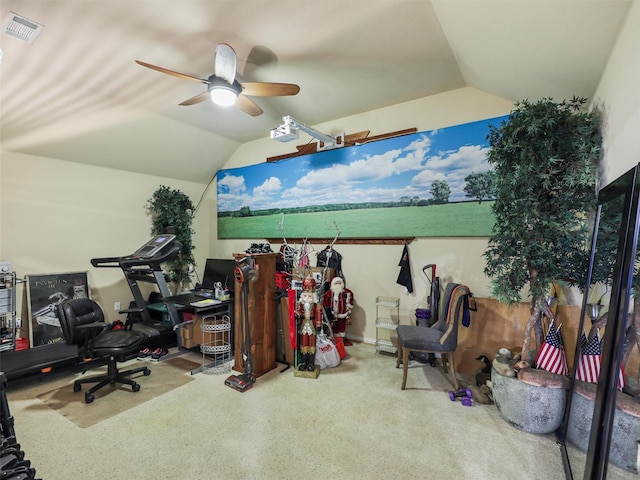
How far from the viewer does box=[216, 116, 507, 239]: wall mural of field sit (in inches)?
138

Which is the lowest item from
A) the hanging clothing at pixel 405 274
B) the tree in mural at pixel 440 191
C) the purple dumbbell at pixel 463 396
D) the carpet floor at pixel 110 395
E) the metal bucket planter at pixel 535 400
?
the carpet floor at pixel 110 395

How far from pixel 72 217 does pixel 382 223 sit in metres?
4.61

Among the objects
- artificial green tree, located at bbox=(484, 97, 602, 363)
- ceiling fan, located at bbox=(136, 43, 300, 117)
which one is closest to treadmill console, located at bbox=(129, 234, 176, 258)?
ceiling fan, located at bbox=(136, 43, 300, 117)

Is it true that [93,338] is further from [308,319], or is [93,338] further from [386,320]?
[386,320]

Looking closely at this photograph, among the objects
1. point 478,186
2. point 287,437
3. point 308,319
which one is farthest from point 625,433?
point 478,186

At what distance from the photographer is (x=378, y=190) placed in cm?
415

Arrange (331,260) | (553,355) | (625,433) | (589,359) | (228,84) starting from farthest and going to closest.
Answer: (331,260)
(228,84)
(553,355)
(589,359)
(625,433)

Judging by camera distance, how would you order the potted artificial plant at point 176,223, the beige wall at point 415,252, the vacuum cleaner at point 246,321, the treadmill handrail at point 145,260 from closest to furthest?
the vacuum cleaner at point 246,321 < the beige wall at point 415,252 < the treadmill handrail at point 145,260 < the potted artificial plant at point 176,223

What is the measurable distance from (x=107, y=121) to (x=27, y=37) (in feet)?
4.62

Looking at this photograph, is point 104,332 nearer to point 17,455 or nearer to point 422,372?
point 17,455

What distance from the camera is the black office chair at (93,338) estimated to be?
272cm

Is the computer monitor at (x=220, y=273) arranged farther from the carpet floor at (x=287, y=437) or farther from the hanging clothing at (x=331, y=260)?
the carpet floor at (x=287, y=437)

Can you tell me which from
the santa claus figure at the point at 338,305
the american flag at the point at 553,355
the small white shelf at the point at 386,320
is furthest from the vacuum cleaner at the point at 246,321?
the american flag at the point at 553,355

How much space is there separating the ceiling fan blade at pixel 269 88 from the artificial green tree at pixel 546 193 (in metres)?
1.94
